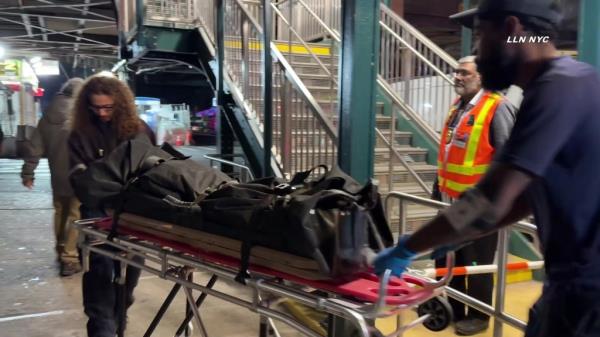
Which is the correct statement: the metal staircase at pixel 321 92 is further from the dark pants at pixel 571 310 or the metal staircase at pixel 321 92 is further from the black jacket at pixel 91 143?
the dark pants at pixel 571 310

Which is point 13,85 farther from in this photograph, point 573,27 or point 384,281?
point 384,281

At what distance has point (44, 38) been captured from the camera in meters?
13.7

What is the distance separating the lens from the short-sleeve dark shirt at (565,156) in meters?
1.20

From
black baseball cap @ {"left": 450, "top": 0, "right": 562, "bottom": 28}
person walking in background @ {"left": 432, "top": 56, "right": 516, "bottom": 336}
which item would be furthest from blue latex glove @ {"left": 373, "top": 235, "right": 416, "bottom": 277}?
person walking in background @ {"left": 432, "top": 56, "right": 516, "bottom": 336}

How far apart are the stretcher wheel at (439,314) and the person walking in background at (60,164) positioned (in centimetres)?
337

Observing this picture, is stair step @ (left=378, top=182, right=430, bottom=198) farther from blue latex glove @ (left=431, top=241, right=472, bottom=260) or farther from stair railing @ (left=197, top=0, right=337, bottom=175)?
blue latex glove @ (left=431, top=241, right=472, bottom=260)

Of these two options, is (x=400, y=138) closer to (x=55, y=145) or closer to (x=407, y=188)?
(x=407, y=188)

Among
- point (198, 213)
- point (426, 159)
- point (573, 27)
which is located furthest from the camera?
point (426, 159)

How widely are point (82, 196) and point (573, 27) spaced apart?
4.04 metres

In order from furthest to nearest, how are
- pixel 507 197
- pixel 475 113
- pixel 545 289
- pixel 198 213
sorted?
pixel 475 113, pixel 198 213, pixel 545 289, pixel 507 197

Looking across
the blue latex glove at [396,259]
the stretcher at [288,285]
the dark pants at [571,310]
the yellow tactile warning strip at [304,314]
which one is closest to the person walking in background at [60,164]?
the yellow tactile warning strip at [304,314]

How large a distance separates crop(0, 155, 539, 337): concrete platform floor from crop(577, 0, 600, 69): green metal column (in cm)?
184

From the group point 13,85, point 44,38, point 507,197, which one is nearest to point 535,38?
point 507,197

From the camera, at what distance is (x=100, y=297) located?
290 centimetres
